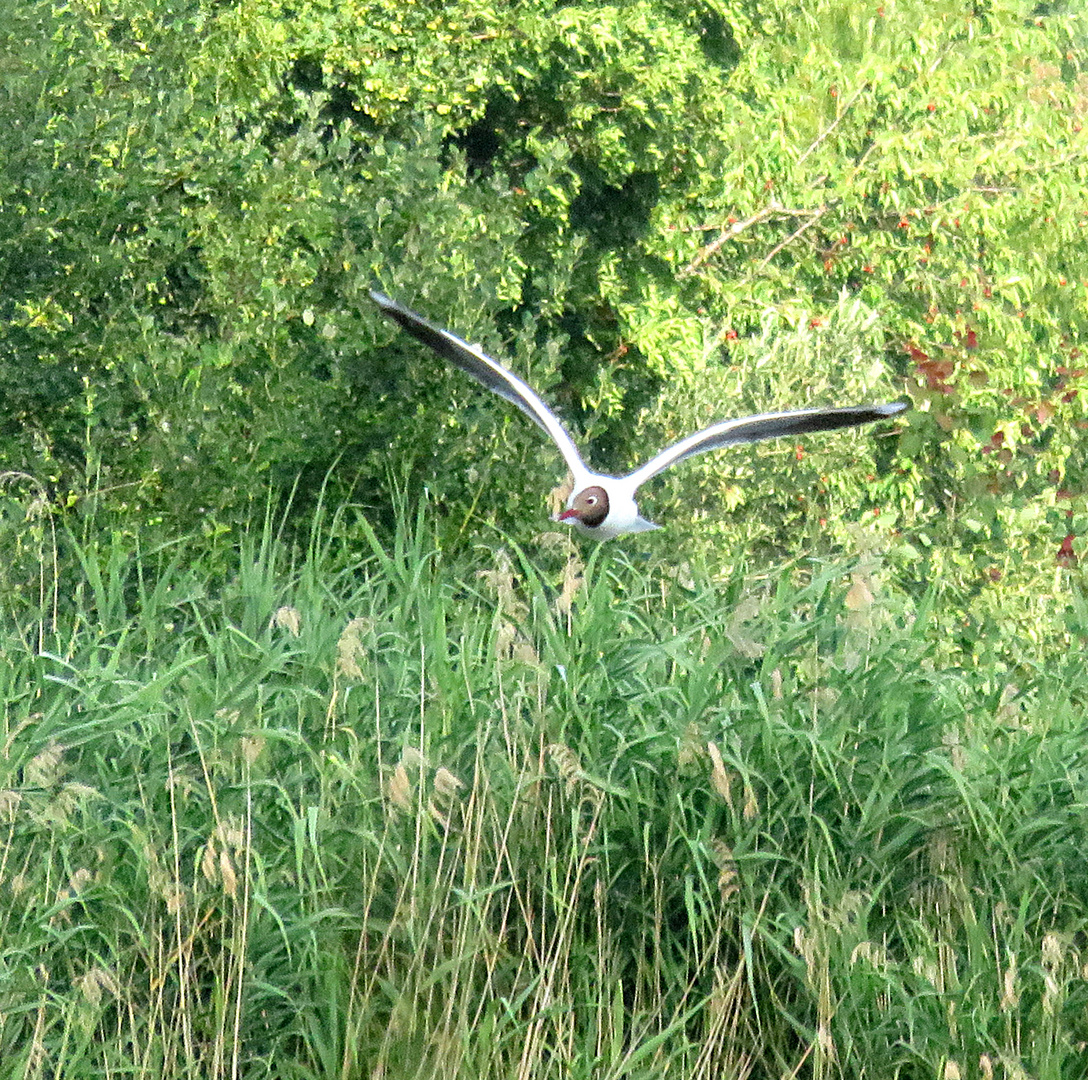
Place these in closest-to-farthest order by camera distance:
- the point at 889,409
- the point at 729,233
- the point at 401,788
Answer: the point at 401,788 → the point at 889,409 → the point at 729,233

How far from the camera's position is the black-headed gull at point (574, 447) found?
6348mm

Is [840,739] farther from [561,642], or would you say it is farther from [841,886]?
[561,642]

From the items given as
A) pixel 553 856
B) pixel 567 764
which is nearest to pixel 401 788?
pixel 567 764

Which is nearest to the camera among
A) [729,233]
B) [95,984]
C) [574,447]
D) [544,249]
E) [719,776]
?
[95,984]

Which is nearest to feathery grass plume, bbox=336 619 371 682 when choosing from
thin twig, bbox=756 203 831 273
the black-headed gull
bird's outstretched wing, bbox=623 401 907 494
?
the black-headed gull

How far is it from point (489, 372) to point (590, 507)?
0.70 m

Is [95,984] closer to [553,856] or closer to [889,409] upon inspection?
[553,856]

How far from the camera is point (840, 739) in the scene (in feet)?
15.7

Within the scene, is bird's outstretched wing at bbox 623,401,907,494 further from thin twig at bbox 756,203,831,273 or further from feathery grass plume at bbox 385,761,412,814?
thin twig at bbox 756,203,831,273

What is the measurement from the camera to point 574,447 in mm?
6570

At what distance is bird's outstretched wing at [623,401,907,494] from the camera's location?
644 centimetres

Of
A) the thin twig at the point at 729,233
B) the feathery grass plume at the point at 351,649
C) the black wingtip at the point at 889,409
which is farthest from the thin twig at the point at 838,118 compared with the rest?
the feathery grass plume at the point at 351,649

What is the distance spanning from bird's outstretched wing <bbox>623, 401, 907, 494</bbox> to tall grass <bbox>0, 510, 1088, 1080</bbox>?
42.7 inches

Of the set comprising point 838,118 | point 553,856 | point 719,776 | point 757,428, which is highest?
point 719,776
